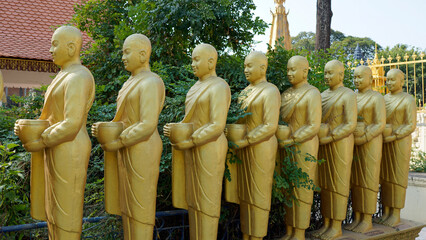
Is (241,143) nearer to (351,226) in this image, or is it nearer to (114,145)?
(114,145)

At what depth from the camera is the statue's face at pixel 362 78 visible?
567cm

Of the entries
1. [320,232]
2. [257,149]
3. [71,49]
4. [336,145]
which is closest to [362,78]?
[336,145]

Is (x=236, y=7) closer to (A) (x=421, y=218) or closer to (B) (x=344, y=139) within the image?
(B) (x=344, y=139)

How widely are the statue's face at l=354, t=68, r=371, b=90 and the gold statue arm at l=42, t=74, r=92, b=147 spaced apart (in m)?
3.60

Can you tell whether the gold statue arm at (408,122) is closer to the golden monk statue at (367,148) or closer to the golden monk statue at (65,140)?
the golden monk statue at (367,148)

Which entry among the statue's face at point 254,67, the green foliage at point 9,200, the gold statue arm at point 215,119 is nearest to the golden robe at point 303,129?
the statue's face at point 254,67

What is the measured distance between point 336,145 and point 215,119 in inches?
78.1

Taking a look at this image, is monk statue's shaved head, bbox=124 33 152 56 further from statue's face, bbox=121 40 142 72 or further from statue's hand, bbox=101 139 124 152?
statue's hand, bbox=101 139 124 152

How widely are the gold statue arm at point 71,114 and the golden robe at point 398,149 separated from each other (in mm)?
4296

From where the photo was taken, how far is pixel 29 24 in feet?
30.6

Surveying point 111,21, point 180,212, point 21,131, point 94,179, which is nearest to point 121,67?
point 111,21

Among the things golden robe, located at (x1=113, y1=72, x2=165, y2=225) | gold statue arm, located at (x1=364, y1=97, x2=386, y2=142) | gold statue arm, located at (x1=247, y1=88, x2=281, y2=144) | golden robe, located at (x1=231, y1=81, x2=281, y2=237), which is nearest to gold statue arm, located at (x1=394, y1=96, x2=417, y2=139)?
gold statue arm, located at (x1=364, y1=97, x2=386, y2=142)

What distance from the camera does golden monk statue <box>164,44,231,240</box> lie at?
3.90m

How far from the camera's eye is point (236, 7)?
6.78m
